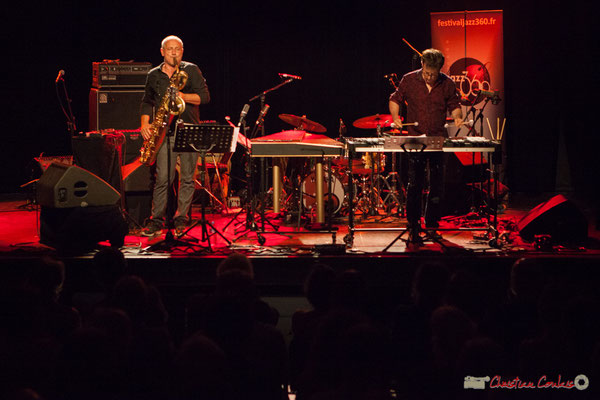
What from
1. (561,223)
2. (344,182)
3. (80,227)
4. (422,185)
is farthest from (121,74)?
(561,223)

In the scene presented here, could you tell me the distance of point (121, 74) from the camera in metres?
7.91

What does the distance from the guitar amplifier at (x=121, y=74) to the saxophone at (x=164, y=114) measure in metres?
1.68

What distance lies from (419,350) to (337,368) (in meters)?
0.82

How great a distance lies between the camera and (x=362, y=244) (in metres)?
6.02

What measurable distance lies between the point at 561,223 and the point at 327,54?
Answer: 5929 mm

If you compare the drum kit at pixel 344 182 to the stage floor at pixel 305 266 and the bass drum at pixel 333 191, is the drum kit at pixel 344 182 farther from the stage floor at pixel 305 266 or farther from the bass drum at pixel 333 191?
the stage floor at pixel 305 266

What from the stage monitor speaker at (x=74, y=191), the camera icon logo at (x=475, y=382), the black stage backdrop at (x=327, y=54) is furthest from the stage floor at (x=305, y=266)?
the black stage backdrop at (x=327, y=54)

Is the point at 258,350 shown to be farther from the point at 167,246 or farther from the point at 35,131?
the point at 35,131

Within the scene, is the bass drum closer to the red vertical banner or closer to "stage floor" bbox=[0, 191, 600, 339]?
"stage floor" bbox=[0, 191, 600, 339]

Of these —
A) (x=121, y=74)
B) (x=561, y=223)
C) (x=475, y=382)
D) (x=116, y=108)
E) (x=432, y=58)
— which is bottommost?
(x=475, y=382)

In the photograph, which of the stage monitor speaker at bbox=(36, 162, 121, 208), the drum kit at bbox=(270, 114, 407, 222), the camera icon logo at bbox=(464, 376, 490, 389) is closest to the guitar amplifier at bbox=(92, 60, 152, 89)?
the drum kit at bbox=(270, 114, 407, 222)

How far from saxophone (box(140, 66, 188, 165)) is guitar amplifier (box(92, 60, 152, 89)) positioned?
1.68m

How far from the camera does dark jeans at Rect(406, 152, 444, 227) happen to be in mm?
5785

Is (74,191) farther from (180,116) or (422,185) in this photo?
(422,185)
